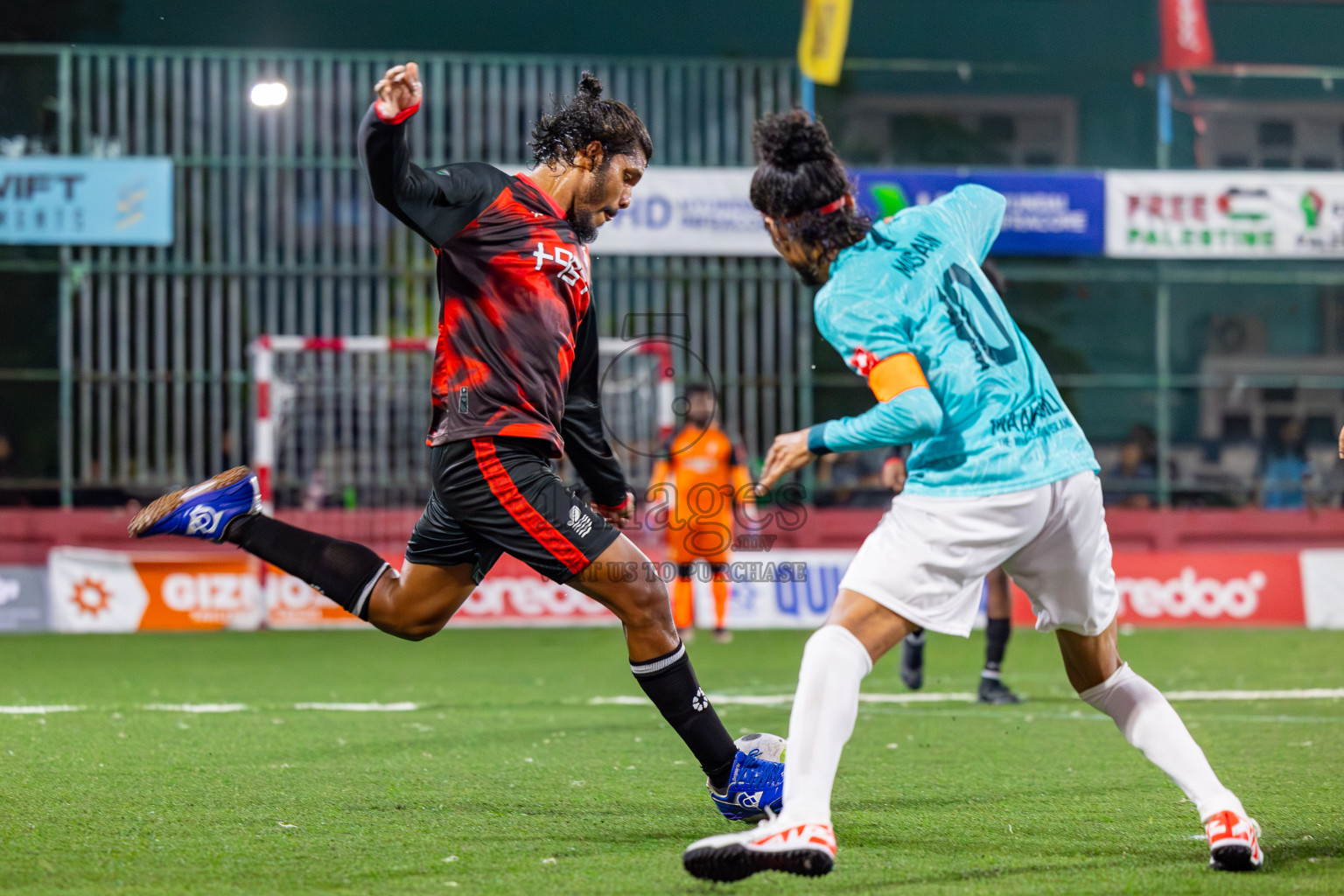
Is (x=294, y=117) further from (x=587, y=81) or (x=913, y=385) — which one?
(x=913, y=385)

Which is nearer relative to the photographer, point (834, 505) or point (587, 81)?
point (587, 81)

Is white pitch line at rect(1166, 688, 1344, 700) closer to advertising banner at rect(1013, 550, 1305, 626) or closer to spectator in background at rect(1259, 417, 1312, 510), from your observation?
advertising banner at rect(1013, 550, 1305, 626)

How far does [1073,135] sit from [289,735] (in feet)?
84.0

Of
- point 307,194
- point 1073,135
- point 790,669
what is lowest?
point 790,669

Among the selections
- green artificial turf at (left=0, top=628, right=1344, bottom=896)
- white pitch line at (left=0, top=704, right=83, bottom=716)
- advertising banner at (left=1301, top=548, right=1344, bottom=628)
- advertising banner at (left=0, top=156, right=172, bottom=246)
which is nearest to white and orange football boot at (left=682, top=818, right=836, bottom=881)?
green artificial turf at (left=0, top=628, right=1344, bottom=896)

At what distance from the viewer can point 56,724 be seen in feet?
21.1

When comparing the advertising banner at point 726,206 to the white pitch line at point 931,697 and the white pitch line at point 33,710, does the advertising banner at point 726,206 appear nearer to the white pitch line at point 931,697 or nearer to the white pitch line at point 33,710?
the white pitch line at point 931,697

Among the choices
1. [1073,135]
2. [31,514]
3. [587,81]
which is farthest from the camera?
[1073,135]

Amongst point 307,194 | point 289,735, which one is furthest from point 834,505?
point 289,735

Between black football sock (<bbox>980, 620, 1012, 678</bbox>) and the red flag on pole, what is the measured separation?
11.1 meters

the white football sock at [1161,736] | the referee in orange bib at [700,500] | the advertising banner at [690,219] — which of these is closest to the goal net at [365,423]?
the advertising banner at [690,219]

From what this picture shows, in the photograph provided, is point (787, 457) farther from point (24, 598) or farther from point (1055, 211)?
point (1055, 211)

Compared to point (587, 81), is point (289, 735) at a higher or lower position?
lower

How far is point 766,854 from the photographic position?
3330 mm
